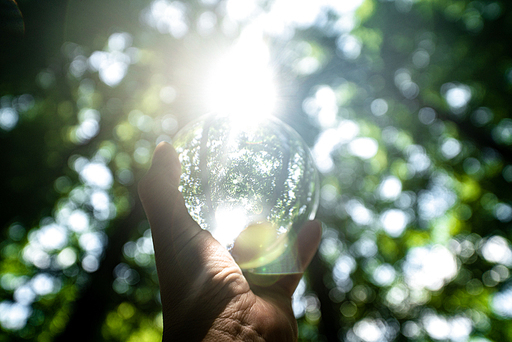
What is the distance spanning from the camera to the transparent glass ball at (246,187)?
1.80 metres

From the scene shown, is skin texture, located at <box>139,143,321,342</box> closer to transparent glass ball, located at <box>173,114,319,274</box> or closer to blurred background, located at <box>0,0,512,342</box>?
transparent glass ball, located at <box>173,114,319,274</box>

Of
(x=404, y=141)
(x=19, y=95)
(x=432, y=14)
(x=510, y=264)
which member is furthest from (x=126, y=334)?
(x=432, y=14)

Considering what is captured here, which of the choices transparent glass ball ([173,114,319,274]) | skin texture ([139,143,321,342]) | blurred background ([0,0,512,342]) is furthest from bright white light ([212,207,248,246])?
blurred background ([0,0,512,342])

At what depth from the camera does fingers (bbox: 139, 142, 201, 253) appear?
1646 millimetres

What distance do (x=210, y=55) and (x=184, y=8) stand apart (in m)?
1.71

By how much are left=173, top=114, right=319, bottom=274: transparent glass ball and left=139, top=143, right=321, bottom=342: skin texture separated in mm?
151

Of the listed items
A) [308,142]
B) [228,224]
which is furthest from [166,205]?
[308,142]

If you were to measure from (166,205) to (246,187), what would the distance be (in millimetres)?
566

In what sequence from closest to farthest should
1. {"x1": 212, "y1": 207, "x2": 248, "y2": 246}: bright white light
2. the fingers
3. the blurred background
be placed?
the fingers, {"x1": 212, "y1": 207, "x2": 248, "y2": 246}: bright white light, the blurred background

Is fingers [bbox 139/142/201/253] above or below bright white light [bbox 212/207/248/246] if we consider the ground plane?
above

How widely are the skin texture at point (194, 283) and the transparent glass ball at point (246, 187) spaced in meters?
0.15

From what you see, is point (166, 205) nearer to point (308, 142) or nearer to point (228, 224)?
point (228, 224)

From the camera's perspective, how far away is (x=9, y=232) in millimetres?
8836

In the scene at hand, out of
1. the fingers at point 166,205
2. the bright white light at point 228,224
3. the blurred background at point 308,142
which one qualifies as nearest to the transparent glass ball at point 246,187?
the bright white light at point 228,224
